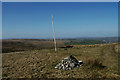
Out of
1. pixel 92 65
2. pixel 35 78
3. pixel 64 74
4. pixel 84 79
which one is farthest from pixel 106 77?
pixel 35 78

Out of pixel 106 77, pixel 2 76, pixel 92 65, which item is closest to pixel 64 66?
pixel 92 65

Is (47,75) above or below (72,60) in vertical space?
below

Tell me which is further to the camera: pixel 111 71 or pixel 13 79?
pixel 111 71

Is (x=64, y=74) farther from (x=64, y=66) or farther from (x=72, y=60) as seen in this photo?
(x=72, y=60)

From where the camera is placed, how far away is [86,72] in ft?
25.0

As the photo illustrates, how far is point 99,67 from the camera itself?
27.2 ft

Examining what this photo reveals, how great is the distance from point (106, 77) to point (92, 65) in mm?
1822

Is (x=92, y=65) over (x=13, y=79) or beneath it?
over

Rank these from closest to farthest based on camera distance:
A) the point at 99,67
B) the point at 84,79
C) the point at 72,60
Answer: the point at 84,79 < the point at 99,67 < the point at 72,60

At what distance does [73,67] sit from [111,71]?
8.01 ft

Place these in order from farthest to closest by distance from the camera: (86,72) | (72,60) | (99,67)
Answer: (72,60) → (99,67) → (86,72)

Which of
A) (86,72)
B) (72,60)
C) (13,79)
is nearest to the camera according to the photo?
(13,79)

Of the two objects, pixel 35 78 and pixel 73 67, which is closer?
pixel 35 78

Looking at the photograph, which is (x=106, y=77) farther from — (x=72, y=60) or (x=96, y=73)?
(x=72, y=60)
